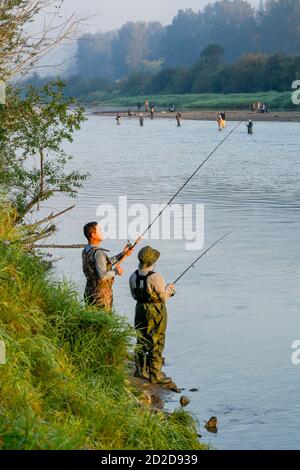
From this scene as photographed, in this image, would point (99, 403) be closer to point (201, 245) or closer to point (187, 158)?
point (201, 245)

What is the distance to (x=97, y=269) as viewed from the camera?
11008 mm

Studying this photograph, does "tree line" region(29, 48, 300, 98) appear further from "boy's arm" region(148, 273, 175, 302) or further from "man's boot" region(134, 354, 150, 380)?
"boy's arm" region(148, 273, 175, 302)

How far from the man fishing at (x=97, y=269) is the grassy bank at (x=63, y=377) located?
0.27 m

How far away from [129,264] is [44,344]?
449 inches

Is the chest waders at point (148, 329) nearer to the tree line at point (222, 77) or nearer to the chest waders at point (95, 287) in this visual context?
the chest waders at point (95, 287)

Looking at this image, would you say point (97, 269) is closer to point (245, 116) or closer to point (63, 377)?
point (63, 377)

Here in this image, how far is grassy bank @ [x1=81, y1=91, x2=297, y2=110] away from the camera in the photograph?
361 feet

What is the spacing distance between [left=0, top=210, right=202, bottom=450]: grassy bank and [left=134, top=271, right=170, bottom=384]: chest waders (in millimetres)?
204

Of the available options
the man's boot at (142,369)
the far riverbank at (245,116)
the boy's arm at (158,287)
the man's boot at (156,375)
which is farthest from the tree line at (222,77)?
the boy's arm at (158,287)

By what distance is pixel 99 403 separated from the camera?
354 inches

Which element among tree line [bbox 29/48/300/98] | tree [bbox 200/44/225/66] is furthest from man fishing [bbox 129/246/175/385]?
tree [bbox 200/44/225/66]

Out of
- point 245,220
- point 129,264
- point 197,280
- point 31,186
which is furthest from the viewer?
point 245,220

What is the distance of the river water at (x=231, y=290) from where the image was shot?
37.7 ft

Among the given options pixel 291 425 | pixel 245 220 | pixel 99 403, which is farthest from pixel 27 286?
pixel 245 220
